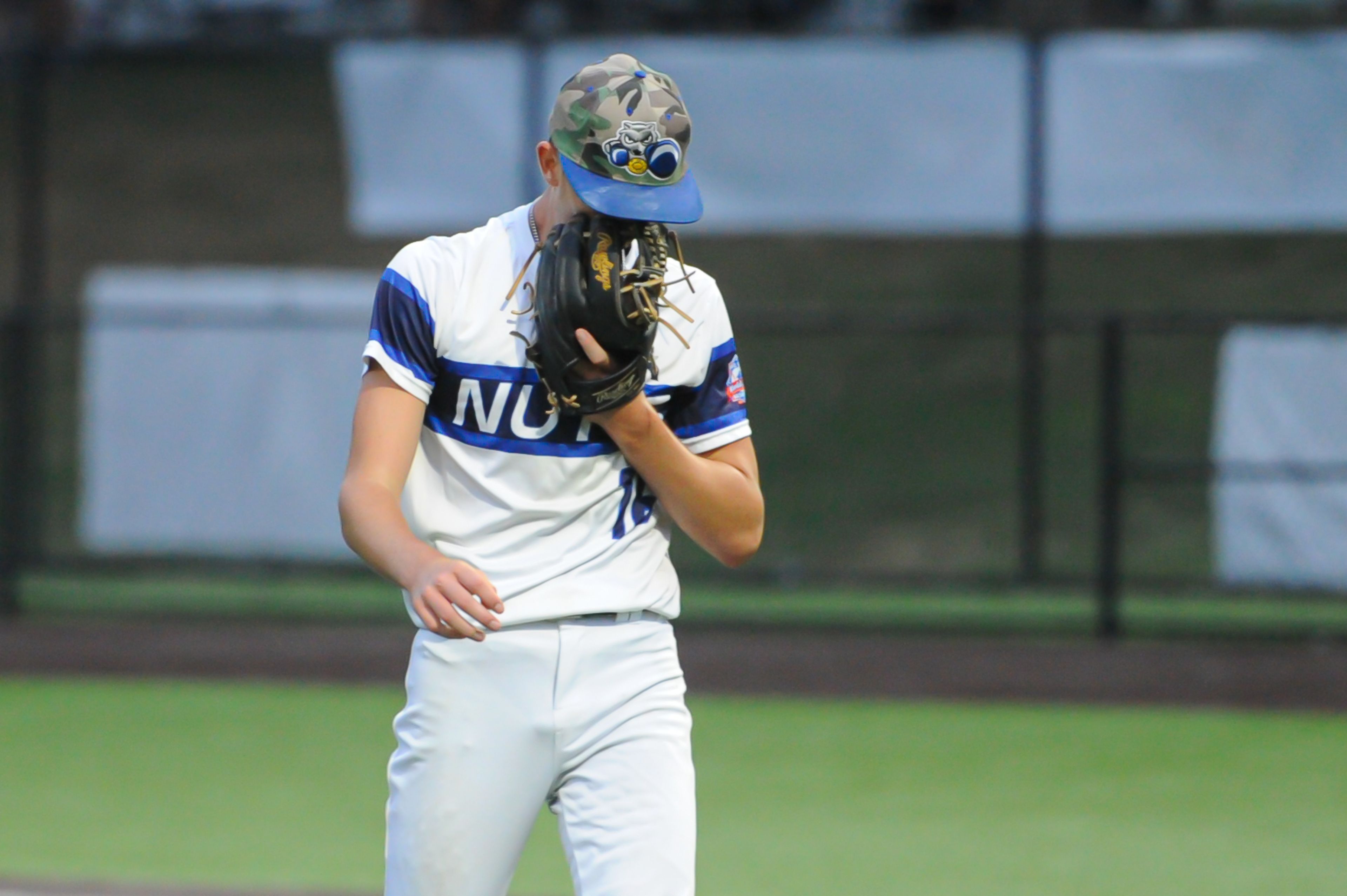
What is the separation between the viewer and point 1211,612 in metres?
12.1

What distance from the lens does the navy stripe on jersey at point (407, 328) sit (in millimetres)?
3129

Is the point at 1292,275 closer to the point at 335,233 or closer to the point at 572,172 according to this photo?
the point at 335,233

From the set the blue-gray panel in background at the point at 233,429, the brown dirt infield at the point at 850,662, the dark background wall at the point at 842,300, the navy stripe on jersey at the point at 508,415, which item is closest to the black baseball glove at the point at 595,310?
the navy stripe on jersey at the point at 508,415

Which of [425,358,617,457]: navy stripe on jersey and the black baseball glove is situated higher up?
the black baseball glove

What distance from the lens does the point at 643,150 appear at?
3045 mm

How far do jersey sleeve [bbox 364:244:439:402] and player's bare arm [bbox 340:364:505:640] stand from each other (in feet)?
0.07

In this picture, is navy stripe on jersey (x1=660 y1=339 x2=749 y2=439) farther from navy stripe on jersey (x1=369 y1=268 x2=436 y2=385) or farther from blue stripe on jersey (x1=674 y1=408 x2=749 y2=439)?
navy stripe on jersey (x1=369 y1=268 x2=436 y2=385)

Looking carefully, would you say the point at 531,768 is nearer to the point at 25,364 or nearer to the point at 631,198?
the point at 631,198

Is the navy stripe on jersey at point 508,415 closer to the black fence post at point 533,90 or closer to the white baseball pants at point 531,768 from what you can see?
the white baseball pants at point 531,768

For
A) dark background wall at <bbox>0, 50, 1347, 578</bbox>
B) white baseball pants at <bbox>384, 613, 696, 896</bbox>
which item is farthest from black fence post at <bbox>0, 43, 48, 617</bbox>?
white baseball pants at <bbox>384, 613, 696, 896</bbox>

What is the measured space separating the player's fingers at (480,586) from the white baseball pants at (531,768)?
0.28m

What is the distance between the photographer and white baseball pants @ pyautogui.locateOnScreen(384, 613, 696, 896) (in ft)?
10.3

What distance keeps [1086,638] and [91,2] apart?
9306 mm

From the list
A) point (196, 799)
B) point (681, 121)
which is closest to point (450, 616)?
point (681, 121)
